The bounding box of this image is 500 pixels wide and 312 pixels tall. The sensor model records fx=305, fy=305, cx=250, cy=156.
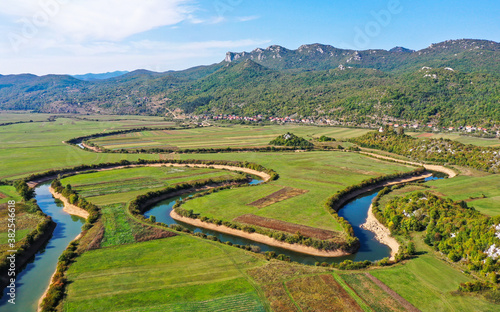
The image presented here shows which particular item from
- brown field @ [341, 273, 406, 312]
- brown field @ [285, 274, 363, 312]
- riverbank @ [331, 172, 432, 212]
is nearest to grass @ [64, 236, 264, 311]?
brown field @ [285, 274, 363, 312]

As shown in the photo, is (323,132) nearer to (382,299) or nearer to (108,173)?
(108,173)

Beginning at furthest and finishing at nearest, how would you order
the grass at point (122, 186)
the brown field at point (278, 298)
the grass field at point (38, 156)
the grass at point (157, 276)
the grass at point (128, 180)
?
the grass field at point (38, 156) < the grass at point (128, 180) < the grass at point (122, 186) < the grass at point (157, 276) < the brown field at point (278, 298)

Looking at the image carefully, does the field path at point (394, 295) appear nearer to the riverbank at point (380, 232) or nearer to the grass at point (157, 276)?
the riverbank at point (380, 232)

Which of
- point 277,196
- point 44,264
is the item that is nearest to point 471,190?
point 277,196

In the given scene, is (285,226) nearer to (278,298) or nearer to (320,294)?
(320,294)

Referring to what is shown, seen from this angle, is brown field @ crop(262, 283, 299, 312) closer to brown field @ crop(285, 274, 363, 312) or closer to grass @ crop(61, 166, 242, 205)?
brown field @ crop(285, 274, 363, 312)

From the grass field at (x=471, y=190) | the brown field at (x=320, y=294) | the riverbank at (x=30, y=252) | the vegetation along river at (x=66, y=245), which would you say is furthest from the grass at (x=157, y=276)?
the grass field at (x=471, y=190)

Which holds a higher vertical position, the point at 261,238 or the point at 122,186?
the point at 122,186

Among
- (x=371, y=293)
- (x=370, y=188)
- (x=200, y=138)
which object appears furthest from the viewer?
(x=200, y=138)
